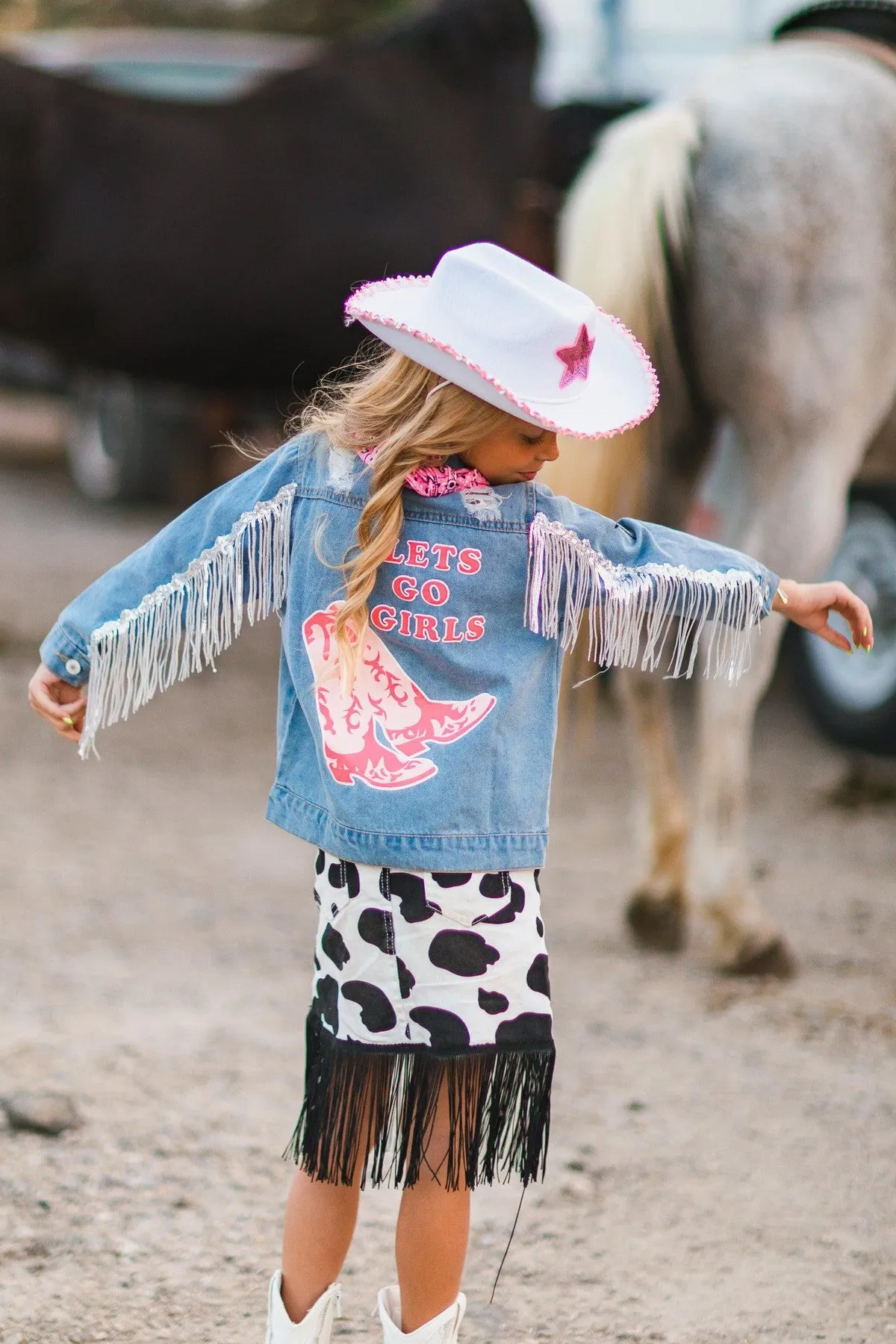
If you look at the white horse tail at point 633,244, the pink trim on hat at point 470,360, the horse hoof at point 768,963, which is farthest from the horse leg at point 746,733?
the pink trim on hat at point 470,360

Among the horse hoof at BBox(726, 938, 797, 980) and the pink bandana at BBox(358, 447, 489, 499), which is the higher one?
the pink bandana at BBox(358, 447, 489, 499)

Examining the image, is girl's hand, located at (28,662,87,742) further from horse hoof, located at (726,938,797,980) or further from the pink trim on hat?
horse hoof, located at (726,938,797,980)

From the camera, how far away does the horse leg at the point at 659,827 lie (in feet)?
10.6

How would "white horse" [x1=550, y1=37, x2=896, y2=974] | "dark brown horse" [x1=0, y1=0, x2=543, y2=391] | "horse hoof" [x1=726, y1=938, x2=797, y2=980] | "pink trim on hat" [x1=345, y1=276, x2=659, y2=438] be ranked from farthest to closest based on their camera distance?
"dark brown horse" [x1=0, y1=0, x2=543, y2=391] < "horse hoof" [x1=726, y1=938, x2=797, y2=980] < "white horse" [x1=550, y1=37, x2=896, y2=974] < "pink trim on hat" [x1=345, y1=276, x2=659, y2=438]

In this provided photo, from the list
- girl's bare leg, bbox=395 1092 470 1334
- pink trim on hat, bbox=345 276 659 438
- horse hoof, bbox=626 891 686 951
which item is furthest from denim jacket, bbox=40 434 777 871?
horse hoof, bbox=626 891 686 951

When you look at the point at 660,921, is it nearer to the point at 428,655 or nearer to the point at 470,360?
the point at 428,655

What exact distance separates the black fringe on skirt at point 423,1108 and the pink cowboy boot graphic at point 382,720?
0.98 feet

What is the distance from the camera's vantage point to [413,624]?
156 cm

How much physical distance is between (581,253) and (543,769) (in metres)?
1.69

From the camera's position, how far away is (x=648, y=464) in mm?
3252

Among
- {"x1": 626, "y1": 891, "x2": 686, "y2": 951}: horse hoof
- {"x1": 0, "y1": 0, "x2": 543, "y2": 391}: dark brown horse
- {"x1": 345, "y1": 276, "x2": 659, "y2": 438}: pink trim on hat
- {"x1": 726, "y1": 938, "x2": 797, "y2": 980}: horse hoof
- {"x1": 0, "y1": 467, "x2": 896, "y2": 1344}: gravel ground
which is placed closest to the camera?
{"x1": 345, "y1": 276, "x2": 659, "y2": 438}: pink trim on hat

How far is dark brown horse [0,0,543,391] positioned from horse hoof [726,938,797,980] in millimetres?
2394

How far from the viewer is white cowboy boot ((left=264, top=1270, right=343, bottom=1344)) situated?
65.1 inches

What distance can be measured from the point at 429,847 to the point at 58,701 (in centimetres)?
48
